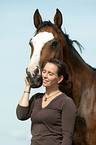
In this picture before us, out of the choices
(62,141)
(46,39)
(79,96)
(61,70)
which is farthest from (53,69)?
(79,96)

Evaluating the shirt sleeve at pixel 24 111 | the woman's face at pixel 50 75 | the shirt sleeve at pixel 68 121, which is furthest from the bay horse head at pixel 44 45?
the shirt sleeve at pixel 68 121

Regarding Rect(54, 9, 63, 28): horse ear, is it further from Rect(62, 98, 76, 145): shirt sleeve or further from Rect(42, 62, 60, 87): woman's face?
Rect(62, 98, 76, 145): shirt sleeve

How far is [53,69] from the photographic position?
118 inches

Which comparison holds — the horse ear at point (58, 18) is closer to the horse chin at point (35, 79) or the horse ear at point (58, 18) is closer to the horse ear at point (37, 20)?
the horse ear at point (37, 20)

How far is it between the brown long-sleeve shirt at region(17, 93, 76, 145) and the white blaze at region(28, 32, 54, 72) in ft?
4.00

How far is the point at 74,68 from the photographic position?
5.08 metres

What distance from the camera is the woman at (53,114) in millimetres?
2803

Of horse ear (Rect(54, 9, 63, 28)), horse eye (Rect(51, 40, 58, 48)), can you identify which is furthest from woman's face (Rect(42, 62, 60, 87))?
horse ear (Rect(54, 9, 63, 28))

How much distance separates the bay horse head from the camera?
3.82 metres

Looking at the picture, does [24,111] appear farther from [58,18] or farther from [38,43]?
[58,18]

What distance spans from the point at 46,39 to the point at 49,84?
1.68 metres

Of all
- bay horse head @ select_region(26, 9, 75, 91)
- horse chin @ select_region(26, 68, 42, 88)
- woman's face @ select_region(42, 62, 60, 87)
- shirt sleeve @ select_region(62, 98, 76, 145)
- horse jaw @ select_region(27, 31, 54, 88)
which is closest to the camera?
shirt sleeve @ select_region(62, 98, 76, 145)

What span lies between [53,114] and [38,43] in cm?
185

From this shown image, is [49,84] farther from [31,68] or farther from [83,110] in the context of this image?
[83,110]
